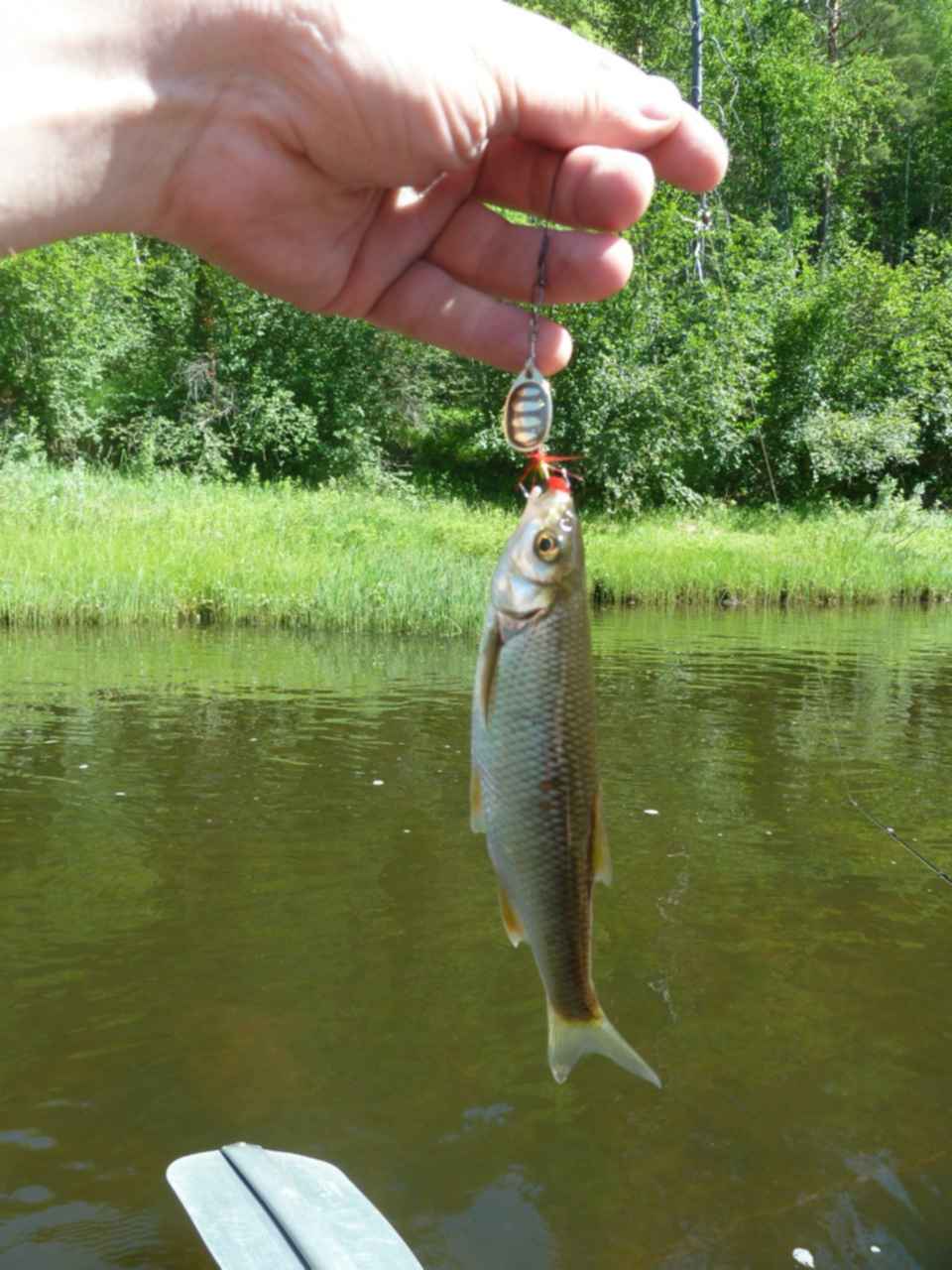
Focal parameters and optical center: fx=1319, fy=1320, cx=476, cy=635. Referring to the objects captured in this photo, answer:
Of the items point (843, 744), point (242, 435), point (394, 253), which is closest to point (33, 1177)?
point (394, 253)

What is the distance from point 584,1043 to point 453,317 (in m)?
1.57

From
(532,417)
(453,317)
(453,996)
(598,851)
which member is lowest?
(453,996)

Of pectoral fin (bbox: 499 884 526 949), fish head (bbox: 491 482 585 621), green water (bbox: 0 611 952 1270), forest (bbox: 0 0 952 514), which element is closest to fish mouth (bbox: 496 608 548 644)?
fish head (bbox: 491 482 585 621)

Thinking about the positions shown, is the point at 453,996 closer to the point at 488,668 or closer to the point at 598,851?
the point at 598,851

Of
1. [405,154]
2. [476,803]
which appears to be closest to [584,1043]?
[476,803]

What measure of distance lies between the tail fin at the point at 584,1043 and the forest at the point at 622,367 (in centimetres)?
2835

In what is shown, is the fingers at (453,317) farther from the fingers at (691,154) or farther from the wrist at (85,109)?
the wrist at (85,109)

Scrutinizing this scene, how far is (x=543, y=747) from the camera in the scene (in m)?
2.24

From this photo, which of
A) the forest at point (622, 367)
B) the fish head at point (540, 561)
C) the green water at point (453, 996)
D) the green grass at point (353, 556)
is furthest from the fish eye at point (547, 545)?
the forest at point (622, 367)

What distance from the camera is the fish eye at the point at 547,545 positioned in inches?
83.5

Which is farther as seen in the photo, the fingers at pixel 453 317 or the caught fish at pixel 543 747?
the fingers at pixel 453 317

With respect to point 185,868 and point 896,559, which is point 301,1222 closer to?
point 185,868

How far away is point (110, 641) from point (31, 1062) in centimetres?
1172

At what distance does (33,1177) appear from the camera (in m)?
5.21
